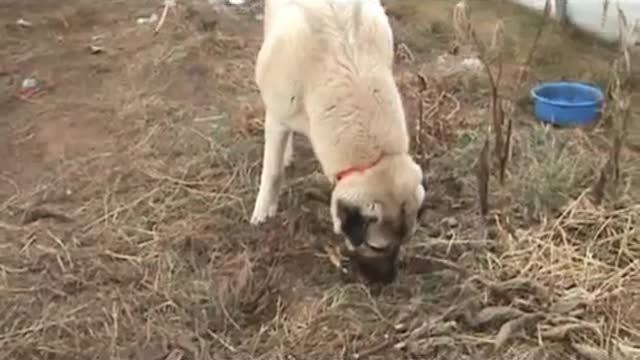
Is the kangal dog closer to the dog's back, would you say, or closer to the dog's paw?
the dog's back

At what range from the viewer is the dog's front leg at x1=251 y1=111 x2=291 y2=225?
5.21 meters

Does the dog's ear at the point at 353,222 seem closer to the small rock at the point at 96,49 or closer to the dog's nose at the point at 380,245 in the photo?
the dog's nose at the point at 380,245

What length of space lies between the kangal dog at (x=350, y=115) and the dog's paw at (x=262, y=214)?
186 mm

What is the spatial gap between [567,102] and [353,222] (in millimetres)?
2454

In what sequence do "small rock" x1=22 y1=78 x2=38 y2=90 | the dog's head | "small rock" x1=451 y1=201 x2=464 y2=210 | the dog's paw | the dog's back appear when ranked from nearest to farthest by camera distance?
the dog's head → the dog's back → the dog's paw → "small rock" x1=451 y1=201 x2=464 y2=210 → "small rock" x1=22 y1=78 x2=38 y2=90

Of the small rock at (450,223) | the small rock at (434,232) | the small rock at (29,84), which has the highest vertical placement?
the small rock at (434,232)

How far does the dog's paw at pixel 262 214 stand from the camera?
532 cm

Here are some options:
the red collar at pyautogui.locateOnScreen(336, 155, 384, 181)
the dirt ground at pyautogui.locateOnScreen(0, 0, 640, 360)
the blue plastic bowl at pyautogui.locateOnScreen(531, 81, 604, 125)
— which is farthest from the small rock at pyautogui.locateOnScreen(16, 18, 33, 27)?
the red collar at pyautogui.locateOnScreen(336, 155, 384, 181)

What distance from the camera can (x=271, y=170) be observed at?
528 centimetres

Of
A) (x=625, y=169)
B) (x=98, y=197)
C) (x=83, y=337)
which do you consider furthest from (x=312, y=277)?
(x=625, y=169)

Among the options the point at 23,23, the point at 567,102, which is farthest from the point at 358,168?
the point at 23,23

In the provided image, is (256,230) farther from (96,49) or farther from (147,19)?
(147,19)

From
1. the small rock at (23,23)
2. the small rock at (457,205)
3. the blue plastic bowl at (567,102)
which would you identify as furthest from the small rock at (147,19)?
the small rock at (457,205)

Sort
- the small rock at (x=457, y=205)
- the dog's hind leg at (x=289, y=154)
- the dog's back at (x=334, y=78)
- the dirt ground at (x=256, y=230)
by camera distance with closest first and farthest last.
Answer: the dirt ground at (x=256, y=230), the dog's back at (x=334, y=78), the small rock at (x=457, y=205), the dog's hind leg at (x=289, y=154)
